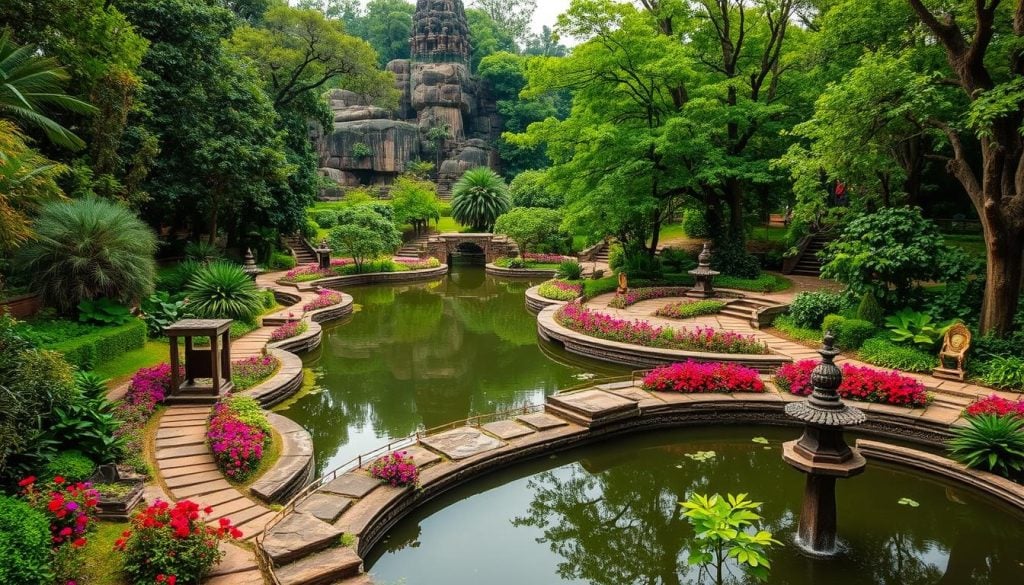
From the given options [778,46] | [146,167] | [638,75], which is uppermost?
[778,46]

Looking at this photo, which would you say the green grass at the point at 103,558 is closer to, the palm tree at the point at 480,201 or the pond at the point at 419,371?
the pond at the point at 419,371

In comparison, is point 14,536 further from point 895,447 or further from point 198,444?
point 895,447

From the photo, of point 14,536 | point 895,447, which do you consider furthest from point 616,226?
point 14,536

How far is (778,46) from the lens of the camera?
19938mm

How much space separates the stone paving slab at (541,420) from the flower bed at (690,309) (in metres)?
8.24

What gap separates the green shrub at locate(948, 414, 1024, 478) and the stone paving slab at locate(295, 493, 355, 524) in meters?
8.42

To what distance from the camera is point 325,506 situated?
22.5 ft

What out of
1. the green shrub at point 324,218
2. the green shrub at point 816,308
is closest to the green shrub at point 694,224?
the green shrub at point 816,308

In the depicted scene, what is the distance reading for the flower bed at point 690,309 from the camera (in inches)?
672

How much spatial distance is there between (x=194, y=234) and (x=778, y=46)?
24.0 metres

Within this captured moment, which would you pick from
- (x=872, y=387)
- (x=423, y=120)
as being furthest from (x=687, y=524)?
(x=423, y=120)

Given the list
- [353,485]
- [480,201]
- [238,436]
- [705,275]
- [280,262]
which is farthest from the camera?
[480,201]

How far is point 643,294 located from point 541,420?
1087 cm

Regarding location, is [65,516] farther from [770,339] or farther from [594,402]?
[770,339]
